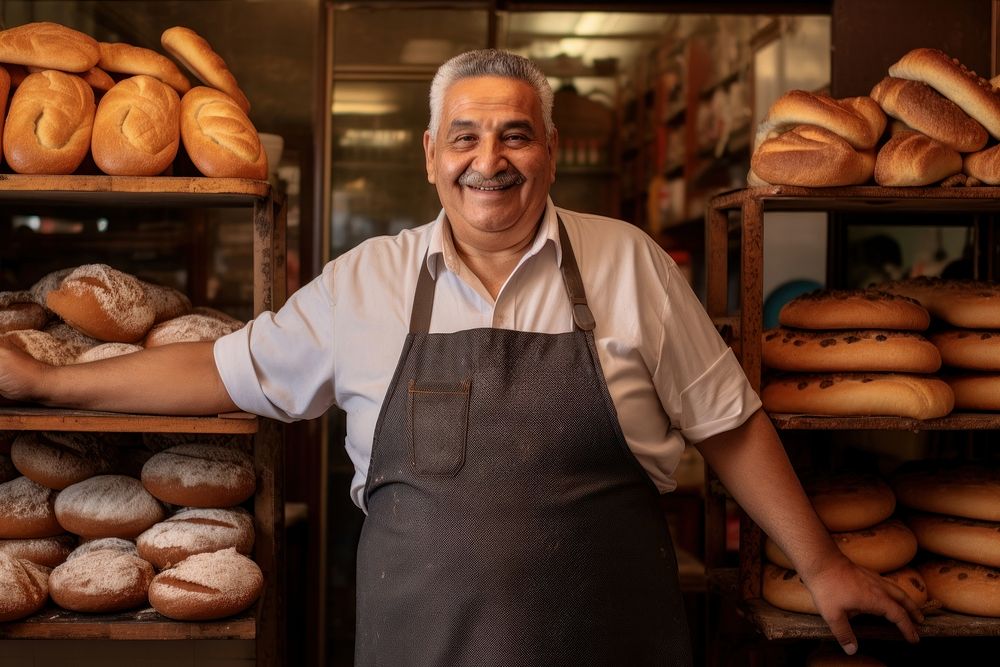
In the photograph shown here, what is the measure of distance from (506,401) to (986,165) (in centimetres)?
123

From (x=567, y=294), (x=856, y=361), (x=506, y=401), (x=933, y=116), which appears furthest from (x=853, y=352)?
(x=506, y=401)

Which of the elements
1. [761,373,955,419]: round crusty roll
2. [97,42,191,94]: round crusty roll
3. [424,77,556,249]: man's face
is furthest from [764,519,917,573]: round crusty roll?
[97,42,191,94]: round crusty roll

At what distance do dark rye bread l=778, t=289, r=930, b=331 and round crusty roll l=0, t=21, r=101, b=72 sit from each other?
1706 mm

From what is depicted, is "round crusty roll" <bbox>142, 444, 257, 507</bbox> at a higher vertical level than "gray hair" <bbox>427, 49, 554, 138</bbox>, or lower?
lower

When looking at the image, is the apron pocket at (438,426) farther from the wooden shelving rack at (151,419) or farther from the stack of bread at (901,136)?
the stack of bread at (901,136)

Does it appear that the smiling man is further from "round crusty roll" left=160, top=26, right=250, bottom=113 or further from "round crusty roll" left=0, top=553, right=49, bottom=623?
"round crusty roll" left=160, top=26, right=250, bottom=113

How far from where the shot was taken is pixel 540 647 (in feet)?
5.84

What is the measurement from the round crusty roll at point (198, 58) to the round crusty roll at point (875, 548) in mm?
1609

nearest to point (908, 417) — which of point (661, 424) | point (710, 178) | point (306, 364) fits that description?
point (661, 424)

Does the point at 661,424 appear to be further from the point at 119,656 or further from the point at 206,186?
the point at 119,656

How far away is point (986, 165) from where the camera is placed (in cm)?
221

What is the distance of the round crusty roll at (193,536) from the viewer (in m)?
2.09

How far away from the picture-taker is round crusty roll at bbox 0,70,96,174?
6.70ft

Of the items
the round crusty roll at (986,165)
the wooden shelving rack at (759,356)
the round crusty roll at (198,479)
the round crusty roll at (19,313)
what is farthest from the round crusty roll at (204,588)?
the round crusty roll at (986,165)
